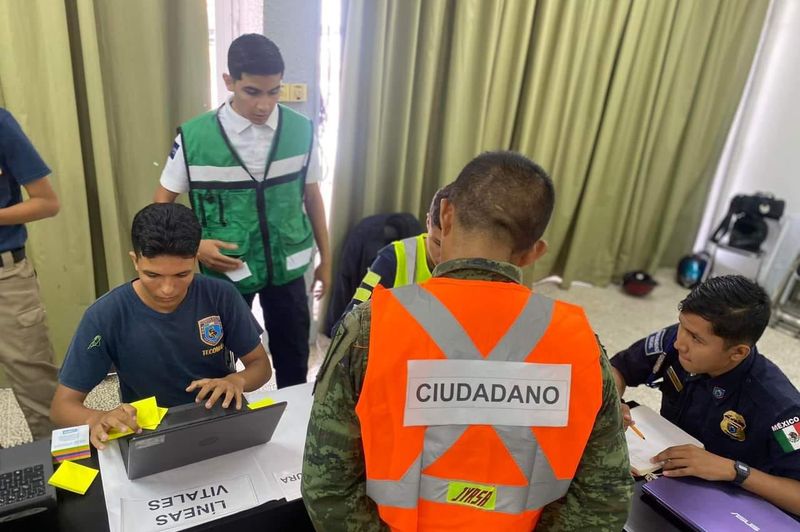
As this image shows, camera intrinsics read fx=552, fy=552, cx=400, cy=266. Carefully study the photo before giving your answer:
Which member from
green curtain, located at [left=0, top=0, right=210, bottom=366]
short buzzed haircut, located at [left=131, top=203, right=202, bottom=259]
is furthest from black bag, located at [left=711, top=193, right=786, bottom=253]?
short buzzed haircut, located at [left=131, top=203, right=202, bottom=259]

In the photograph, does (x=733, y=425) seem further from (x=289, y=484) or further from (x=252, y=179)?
(x=252, y=179)

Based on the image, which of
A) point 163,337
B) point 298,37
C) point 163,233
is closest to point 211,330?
point 163,337

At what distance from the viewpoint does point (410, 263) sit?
64.0 inches

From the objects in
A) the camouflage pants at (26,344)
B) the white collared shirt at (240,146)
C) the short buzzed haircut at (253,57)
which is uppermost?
the short buzzed haircut at (253,57)

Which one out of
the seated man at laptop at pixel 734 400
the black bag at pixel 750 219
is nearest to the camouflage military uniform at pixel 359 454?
the seated man at laptop at pixel 734 400

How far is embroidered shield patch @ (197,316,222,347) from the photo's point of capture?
150 cm

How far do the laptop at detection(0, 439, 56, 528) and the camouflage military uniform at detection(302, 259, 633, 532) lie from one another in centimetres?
56

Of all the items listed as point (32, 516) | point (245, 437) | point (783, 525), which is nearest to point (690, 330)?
point (783, 525)

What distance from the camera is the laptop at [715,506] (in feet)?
3.84

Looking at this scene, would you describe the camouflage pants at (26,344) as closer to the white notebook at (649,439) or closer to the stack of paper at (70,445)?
the stack of paper at (70,445)

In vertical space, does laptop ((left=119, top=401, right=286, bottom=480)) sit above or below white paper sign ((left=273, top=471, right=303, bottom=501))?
above

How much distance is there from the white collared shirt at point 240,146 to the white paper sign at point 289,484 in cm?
100

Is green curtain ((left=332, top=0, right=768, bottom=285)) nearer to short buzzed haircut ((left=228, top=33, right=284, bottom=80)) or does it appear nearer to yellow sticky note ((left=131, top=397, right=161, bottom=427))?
short buzzed haircut ((left=228, top=33, right=284, bottom=80))

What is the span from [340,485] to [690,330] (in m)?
1.04
